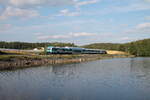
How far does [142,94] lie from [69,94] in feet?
26.8

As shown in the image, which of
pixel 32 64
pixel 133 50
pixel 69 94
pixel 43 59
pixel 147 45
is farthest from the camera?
pixel 147 45

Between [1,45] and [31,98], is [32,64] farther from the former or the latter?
[1,45]

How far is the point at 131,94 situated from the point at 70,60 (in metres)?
47.9

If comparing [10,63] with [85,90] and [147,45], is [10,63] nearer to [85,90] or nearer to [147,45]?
[85,90]

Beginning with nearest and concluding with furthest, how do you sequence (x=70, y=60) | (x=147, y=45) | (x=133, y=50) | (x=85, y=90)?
(x=85, y=90), (x=70, y=60), (x=133, y=50), (x=147, y=45)

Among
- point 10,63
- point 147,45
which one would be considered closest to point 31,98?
point 10,63

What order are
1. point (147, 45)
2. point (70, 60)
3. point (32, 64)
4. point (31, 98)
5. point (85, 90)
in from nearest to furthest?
point (31, 98)
point (85, 90)
point (32, 64)
point (70, 60)
point (147, 45)

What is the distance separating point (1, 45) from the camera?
418 ft

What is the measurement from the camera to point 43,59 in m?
58.2

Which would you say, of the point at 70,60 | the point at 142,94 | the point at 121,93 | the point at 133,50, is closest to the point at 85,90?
the point at 121,93

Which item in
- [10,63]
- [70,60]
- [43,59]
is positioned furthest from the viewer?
[70,60]

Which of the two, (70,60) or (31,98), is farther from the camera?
(70,60)

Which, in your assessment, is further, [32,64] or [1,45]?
[1,45]

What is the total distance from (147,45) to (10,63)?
135209 mm
